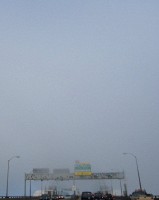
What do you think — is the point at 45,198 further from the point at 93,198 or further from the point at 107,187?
the point at 107,187

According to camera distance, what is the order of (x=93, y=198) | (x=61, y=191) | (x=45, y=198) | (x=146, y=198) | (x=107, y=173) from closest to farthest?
(x=146, y=198), (x=93, y=198), (x=45, y=198), (x=107, y=173), (x=61, y=191)

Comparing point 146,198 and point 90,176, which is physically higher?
point 90,176

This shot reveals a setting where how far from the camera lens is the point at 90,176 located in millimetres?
121875

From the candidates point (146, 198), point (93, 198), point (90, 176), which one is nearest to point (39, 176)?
point (90, 176)

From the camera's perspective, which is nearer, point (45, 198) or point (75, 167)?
point (45, 198)

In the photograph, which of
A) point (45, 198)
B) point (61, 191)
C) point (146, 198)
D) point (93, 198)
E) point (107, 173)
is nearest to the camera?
point (146, 198)

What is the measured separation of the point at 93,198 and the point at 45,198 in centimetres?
1027

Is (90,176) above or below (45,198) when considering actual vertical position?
above

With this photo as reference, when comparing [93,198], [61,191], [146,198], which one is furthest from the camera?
[61,191]

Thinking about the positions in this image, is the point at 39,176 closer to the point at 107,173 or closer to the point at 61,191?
the point at 107,173

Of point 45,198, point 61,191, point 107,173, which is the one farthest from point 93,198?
point 61,191

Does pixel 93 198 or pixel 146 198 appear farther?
pixel 93 198

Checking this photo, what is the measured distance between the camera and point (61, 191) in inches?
7697

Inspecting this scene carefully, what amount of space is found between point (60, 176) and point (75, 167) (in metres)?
7.07
